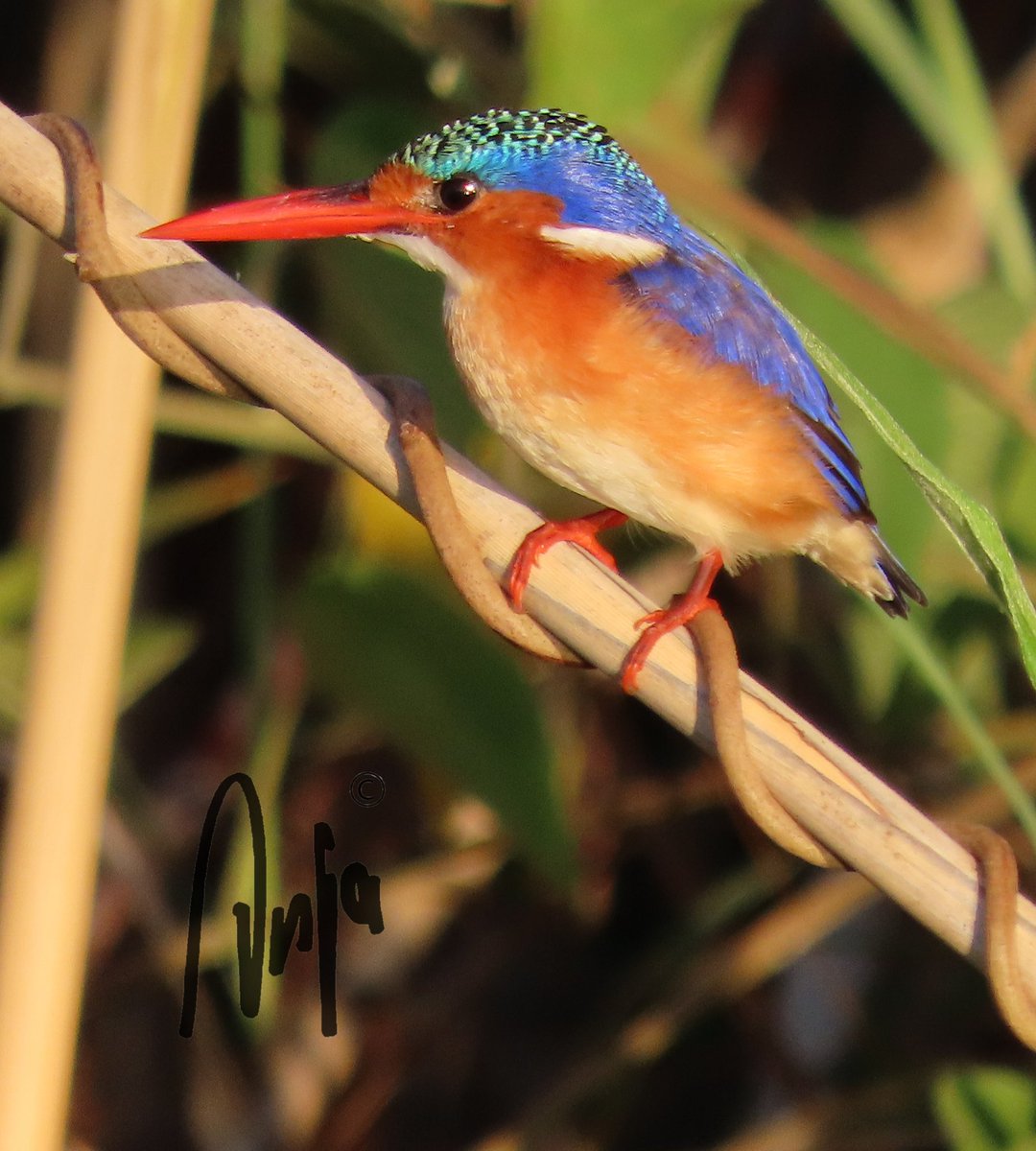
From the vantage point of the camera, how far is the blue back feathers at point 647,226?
1226mm

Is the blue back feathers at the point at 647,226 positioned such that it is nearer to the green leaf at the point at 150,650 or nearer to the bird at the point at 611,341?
the bird at the point at 611,341

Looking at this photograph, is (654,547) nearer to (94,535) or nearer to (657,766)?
(657,766)

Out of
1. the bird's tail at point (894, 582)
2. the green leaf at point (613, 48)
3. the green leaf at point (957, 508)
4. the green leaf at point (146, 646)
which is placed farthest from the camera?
the green leaf at point (146, 646)

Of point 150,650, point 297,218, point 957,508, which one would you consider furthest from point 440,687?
point 957,508

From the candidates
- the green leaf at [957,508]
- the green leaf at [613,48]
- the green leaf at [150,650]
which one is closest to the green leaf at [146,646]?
the green leaf at [150,650]

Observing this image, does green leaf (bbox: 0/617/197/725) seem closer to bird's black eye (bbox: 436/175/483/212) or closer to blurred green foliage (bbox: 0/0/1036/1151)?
blurred green foliage (bbox: 0/0/1036/1151)

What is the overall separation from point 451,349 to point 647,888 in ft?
4.72

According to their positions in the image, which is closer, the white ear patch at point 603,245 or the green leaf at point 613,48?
the white ear patch at point 603,245

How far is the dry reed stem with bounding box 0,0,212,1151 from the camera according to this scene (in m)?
0.97

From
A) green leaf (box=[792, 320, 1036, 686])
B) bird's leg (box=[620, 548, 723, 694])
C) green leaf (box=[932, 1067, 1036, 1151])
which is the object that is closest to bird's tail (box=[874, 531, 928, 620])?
bird's leg (box=[620, 548, 723, 694])

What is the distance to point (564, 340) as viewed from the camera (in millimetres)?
1192

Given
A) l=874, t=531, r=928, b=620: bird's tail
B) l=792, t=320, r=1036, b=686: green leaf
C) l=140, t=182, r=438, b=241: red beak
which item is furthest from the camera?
l=874, t=531, r=928, b=620: bird's tail

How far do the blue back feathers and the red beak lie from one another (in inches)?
1.8

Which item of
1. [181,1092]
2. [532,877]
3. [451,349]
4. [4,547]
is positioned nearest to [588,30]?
[451,349]
